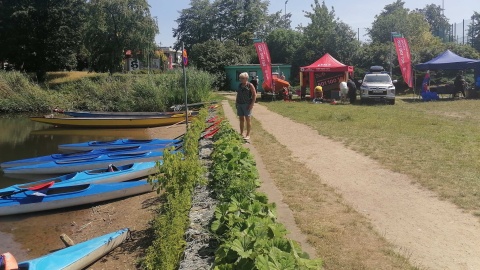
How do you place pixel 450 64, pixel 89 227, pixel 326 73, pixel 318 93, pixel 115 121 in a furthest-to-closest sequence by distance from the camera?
1. pixel 326 73
2. pixel 450 64
3. pixel 318 93
4. pixel 115 121
5. pixel 89 227

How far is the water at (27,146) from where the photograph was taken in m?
7.64

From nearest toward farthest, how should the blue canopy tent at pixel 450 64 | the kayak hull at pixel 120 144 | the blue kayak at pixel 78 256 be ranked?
1. the blue kayak at pixel 78 256
2. the kayak hull at pixel 120 144
3. the blue canopy tent at pixel 450 64

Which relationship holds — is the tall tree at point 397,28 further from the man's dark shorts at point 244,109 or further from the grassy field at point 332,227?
the grassy field at point 332,227

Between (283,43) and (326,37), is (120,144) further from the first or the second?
(283,43)

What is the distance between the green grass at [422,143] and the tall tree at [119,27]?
75.4 ft

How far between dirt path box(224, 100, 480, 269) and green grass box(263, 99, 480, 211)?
35 centimetres

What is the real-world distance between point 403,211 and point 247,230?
3.04m

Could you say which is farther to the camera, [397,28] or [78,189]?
[397,28]

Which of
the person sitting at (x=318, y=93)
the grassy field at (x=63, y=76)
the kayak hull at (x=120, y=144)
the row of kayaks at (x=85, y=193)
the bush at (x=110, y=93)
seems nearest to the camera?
the row of kayaks at (x=85, y=193)

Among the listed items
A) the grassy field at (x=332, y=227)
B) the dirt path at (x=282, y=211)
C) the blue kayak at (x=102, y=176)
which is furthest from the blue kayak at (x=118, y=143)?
the grassy field at (x=332, y=227)

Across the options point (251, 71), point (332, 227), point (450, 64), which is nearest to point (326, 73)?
point (450, 64)

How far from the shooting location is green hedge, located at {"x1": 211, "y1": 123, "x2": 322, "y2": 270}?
308 centimetres

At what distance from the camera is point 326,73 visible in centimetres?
2498

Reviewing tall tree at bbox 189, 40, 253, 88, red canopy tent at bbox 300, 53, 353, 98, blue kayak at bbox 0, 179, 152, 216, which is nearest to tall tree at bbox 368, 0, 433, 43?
tall tree at bbox 189, 40, 253, 88
